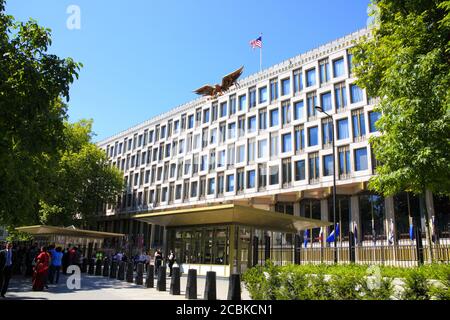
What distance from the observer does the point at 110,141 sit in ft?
233

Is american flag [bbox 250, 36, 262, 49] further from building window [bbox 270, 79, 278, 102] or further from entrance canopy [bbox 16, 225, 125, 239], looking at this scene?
entrance canopy [bbox 16, 225, 125, 239]

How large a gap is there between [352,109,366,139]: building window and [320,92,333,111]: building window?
285 cm

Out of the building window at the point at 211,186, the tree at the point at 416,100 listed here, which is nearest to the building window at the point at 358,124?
the building window at the point at 211,186

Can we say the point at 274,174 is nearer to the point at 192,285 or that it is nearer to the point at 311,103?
the point at 311,103

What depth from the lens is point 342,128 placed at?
35.4m

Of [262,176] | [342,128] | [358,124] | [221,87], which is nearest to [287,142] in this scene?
[262,176]

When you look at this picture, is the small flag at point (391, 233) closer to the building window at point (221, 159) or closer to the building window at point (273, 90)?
the building window at point (273, 90)

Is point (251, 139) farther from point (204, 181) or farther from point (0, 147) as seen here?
point (0, 147)

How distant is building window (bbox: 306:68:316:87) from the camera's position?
38.8m

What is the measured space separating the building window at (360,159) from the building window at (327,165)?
2.41 metres

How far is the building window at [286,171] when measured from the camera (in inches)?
1507

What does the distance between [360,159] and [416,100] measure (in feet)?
72.3
